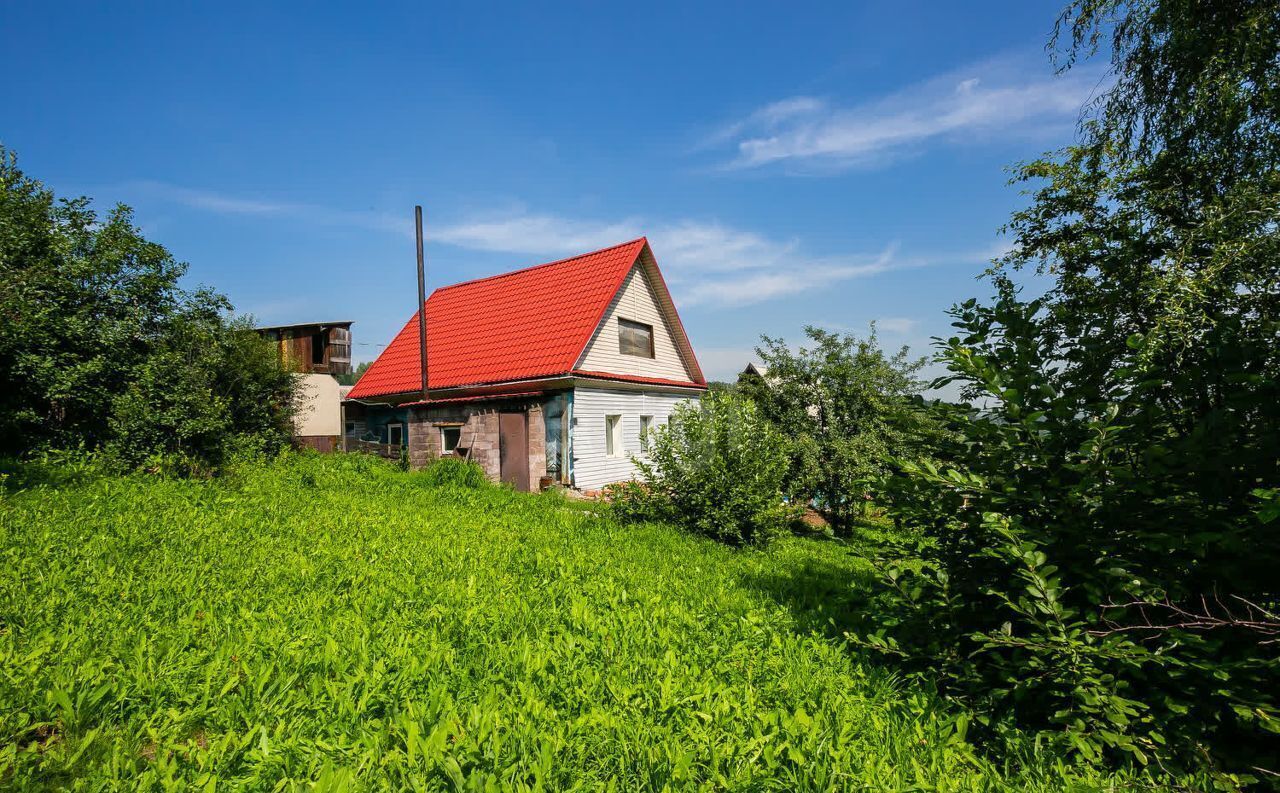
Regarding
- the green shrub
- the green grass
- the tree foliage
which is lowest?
the green grass

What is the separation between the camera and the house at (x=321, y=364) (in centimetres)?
2414

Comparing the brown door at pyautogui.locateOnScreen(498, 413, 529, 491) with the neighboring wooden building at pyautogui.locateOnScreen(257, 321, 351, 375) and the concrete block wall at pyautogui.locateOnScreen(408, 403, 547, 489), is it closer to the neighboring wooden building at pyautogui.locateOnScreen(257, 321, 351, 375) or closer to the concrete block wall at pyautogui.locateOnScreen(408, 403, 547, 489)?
the concrete block wall at pyautogui.locateOnScreen(408, 403, 547, 489)

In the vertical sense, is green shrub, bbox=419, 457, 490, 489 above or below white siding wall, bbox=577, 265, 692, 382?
below

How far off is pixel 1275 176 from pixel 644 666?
26.6ft

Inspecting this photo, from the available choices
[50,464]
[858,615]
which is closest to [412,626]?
[858,615]

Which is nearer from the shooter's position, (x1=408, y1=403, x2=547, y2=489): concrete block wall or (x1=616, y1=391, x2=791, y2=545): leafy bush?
(x1=616, y1=391, x2=791, y2=545): leafy bush

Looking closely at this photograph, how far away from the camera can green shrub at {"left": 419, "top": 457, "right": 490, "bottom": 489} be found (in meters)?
12.5

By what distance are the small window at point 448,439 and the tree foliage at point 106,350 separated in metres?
4.29

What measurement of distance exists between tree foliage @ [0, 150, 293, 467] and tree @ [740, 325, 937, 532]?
1232cm

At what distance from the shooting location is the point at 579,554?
7078 mm

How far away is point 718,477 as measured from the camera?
9.46 metres

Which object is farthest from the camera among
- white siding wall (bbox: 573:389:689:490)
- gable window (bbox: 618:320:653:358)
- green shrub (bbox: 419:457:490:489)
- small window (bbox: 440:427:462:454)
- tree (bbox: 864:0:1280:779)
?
gable window (bbox: 618:320:653:358)

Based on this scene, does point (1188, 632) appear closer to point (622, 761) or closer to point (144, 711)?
point (622, 761)

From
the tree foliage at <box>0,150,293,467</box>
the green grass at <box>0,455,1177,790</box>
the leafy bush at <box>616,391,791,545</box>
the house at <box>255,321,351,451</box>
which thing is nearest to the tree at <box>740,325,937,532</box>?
the leafy bush at <box>616,391,791,545</box>
